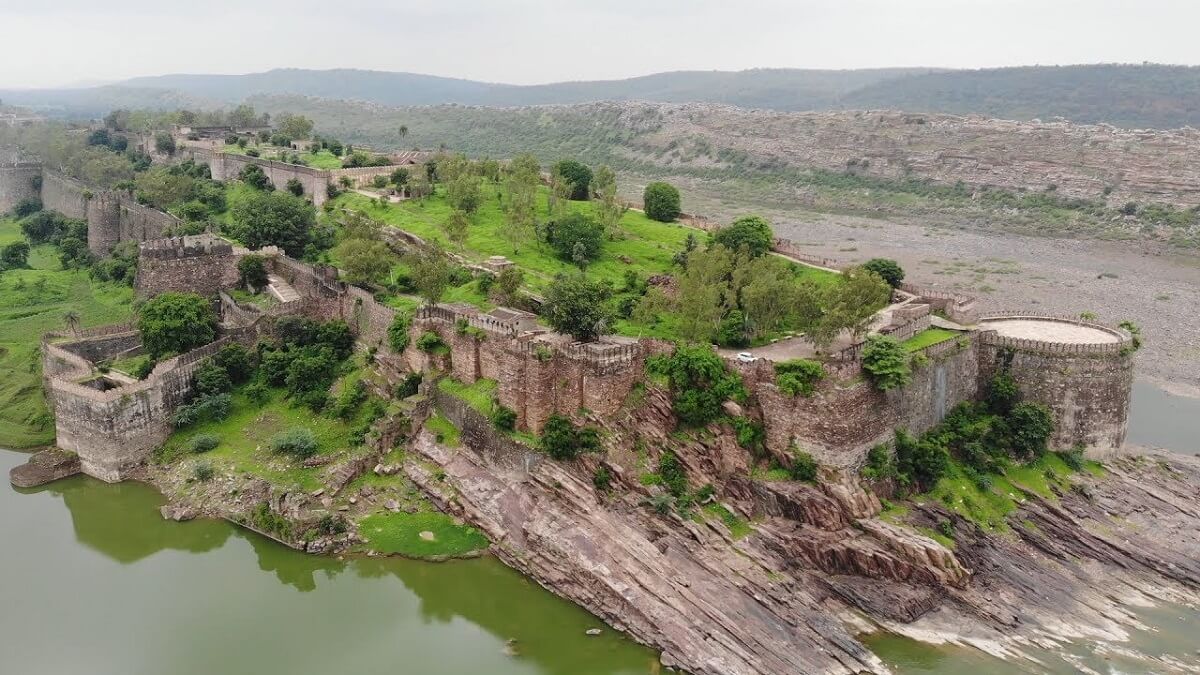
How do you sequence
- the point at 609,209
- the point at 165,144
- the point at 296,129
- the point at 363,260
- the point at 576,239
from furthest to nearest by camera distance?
the point at 296,129 → the point at 165,144 → the point at 609,209 → the point at 576,239 → the point at 363,260

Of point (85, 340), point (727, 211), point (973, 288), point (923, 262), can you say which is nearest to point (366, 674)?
point (85, 340)

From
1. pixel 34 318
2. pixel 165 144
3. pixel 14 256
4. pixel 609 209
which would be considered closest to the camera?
pixel 34 318

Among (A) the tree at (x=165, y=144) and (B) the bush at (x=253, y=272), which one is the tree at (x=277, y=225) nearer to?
(B) the bush at (x=253, y=272)

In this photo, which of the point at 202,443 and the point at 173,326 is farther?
the point at 173,326

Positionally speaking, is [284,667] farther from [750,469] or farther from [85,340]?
[85,340]

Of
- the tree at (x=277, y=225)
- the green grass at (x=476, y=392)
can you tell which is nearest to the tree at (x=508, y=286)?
the green grass at (x=476, y=392)

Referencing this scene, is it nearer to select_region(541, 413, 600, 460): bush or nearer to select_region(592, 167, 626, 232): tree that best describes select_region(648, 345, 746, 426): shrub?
select_region(541, 413, 600, 460): bush

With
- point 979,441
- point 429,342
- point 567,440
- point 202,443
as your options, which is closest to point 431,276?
point 429,342

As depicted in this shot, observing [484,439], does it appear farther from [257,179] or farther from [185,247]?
[257,179]
